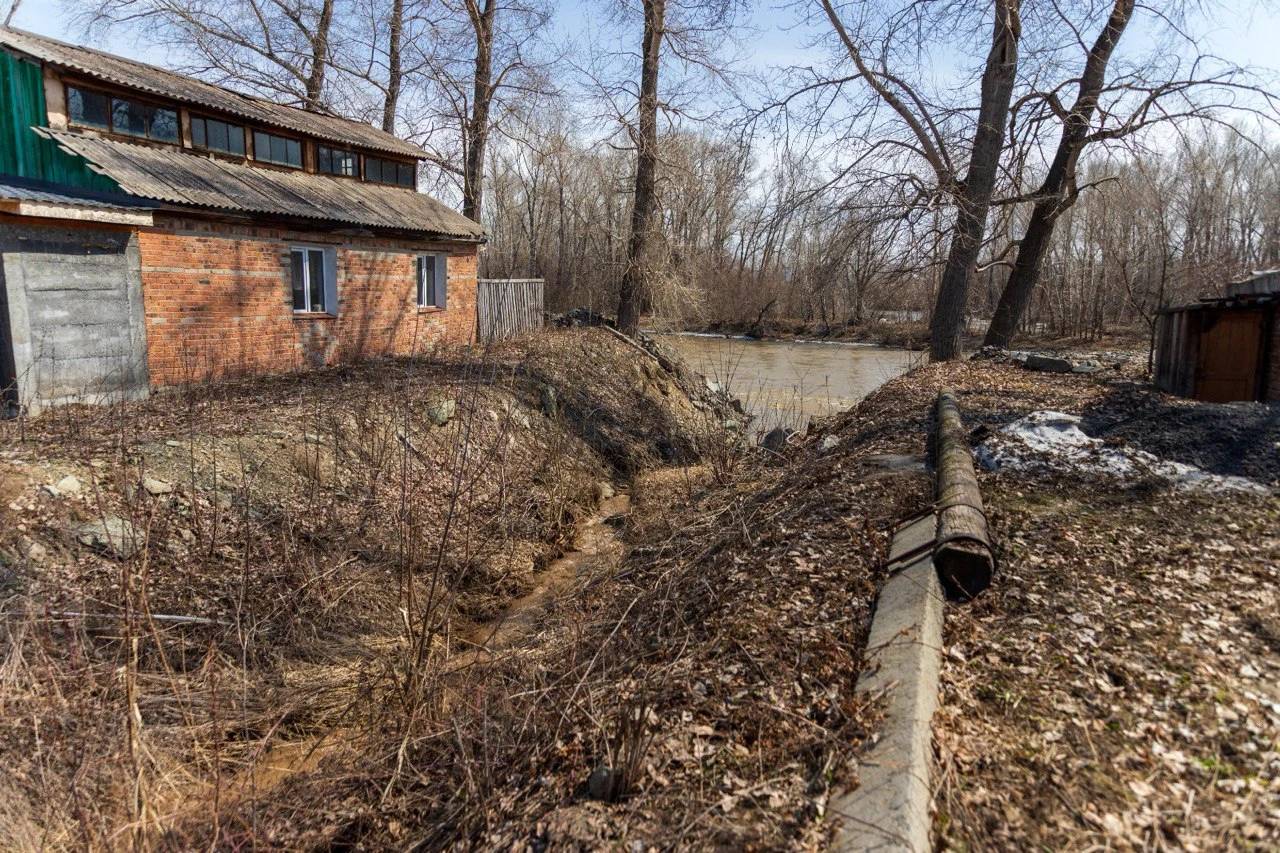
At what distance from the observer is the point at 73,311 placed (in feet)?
29.6

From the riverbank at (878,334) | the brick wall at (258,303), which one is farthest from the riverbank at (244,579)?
the riverbank at (878,334)

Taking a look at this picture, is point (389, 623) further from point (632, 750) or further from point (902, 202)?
point (902, 202)

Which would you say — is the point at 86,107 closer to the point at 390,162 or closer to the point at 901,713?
the point at 390,162

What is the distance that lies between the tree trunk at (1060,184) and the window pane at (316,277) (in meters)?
12.2

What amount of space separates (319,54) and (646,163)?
31.5 ft

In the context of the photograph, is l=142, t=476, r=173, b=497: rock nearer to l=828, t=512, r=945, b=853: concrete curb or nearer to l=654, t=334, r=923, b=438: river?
l=828, t=512, r=945, b=853: concrete curb

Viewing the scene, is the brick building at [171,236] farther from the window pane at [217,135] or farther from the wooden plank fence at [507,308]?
the wooden plank fence at [507,308]

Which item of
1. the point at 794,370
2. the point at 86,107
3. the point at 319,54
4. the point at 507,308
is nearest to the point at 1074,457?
the point at 86,107

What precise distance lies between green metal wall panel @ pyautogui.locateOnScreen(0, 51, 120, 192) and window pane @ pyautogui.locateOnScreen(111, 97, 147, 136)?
3.08 feet

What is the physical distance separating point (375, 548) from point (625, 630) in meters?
3.23

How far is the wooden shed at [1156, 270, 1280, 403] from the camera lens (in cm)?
788

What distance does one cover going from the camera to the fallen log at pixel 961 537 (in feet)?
12.5

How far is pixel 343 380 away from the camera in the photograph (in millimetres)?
11070

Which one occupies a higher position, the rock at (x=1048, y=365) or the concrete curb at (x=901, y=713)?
the rock at (x=1048, y=365)
